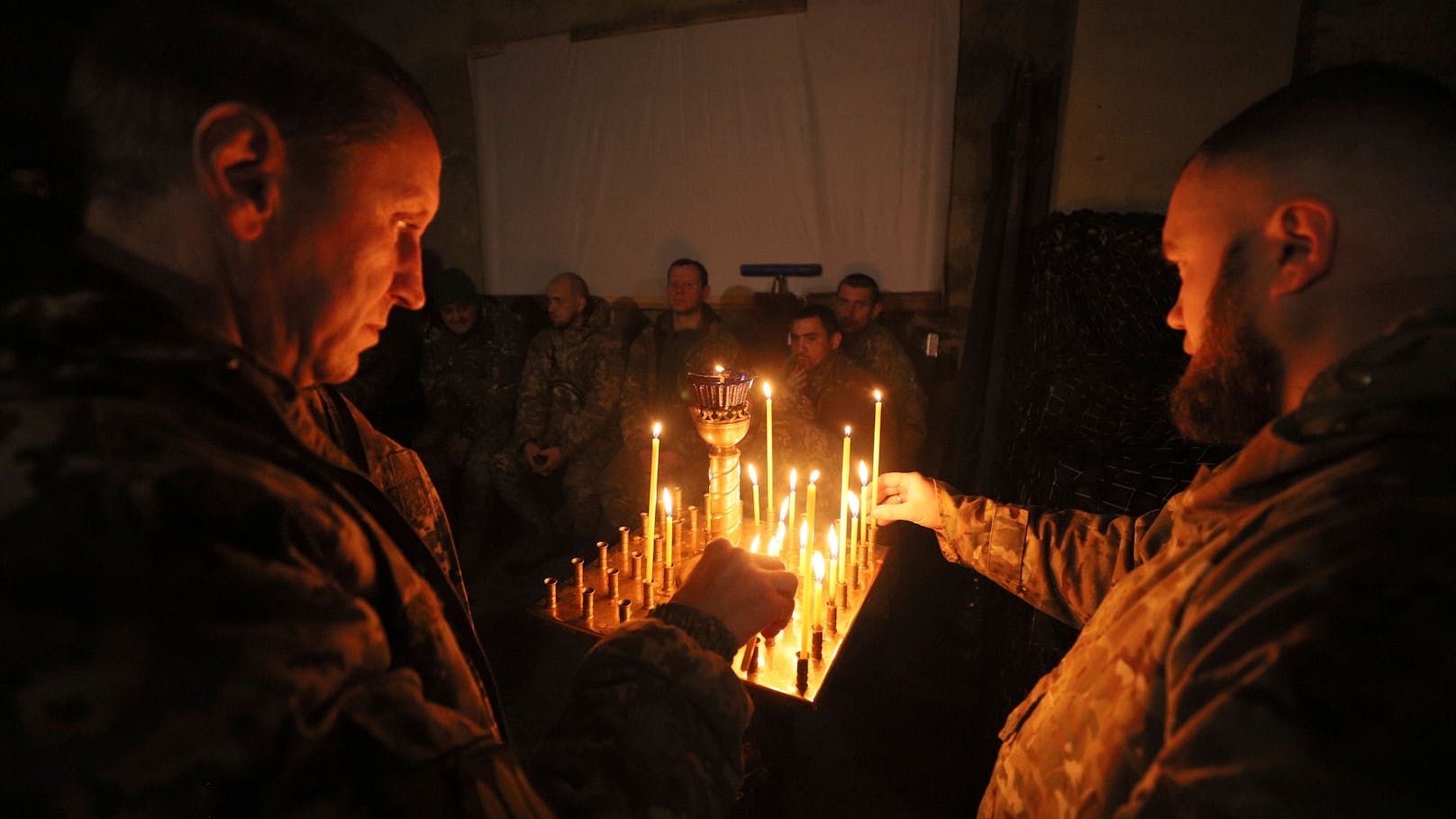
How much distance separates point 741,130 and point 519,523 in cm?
400

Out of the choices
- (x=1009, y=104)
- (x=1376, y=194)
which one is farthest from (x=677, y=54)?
(x=1376, y=194)

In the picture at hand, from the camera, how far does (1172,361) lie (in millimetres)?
2900

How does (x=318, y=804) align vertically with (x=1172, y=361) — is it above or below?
below

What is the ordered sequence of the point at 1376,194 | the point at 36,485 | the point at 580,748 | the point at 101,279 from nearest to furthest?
the point at 36,485 → the point at 101,279 → the point at 580,748 → the point at 1376,194

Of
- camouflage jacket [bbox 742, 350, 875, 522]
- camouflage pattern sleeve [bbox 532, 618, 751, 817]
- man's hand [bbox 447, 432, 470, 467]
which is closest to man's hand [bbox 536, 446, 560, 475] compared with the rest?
man's hand [bbox 447, 432, 470, 467]

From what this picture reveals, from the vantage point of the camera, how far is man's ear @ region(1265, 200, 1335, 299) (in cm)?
98

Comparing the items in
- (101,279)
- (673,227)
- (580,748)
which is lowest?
(580,748)

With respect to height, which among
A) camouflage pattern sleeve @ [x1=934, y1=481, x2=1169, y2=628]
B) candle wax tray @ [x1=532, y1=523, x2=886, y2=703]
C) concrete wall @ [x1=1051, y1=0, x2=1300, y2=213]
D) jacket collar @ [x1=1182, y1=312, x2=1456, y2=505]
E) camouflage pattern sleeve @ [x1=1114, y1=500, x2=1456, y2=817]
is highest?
concrete wall @ [x1=1051, y1=0, x2=1300, y2=213]

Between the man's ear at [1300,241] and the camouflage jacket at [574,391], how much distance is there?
4.47m

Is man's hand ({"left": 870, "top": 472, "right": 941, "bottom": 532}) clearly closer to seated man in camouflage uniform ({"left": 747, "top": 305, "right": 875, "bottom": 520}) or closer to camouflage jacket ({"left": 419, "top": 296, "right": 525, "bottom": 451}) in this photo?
seated man in camouflage uniform ({"left": 747, "top": 305, "right": 875, "bottom": 520})

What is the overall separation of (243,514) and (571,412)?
178 inches

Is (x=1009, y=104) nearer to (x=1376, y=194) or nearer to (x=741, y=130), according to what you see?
(x=741, y=130)

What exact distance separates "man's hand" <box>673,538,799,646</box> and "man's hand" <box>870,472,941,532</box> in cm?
91

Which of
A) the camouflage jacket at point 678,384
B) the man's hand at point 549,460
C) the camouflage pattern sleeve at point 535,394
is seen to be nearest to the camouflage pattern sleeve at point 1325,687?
the camouflage jacket at point 678,384
